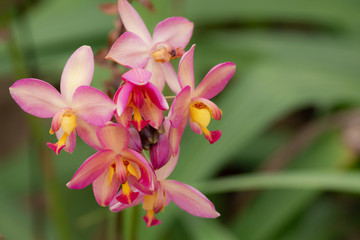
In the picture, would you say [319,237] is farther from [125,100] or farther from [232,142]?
[125,100]

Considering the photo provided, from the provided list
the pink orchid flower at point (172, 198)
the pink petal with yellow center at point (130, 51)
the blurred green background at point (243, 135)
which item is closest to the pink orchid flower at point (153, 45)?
the pink petal with yellow center at point (130, 51)

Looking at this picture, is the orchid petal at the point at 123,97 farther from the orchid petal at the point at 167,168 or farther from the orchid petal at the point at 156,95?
the orchid petal at the point at 167,168

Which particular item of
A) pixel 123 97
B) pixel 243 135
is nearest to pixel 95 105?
pixel 123 97

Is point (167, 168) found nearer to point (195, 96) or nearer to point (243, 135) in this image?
point (195, 96)

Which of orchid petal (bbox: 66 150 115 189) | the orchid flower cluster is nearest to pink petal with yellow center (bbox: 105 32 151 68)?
the orchid flower cluster

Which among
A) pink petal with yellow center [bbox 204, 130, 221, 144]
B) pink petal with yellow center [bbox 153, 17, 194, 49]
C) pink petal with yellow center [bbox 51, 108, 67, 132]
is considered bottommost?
pink petal with yellow center [bbox 204, 130, 221, 144]

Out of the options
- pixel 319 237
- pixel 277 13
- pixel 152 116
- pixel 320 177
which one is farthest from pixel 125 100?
pixel 277 13

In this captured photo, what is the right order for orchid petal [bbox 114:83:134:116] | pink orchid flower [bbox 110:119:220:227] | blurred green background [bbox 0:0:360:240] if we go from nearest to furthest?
orchid petal [bbox 114:83:134:116] < pink orchid flower [bbox 110:119:220:227] < blurred green background [bbox 0:0:360:240]

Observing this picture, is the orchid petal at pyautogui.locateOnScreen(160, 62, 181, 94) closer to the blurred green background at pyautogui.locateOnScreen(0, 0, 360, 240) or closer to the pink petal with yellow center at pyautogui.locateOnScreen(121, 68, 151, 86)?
the pink petal with yellow center at pyautogui.locateOnScreen(121, 68, 151, 86)

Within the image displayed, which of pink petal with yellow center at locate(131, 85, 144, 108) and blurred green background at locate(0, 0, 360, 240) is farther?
blurred green background at locate(0, 0, 360, 240)
